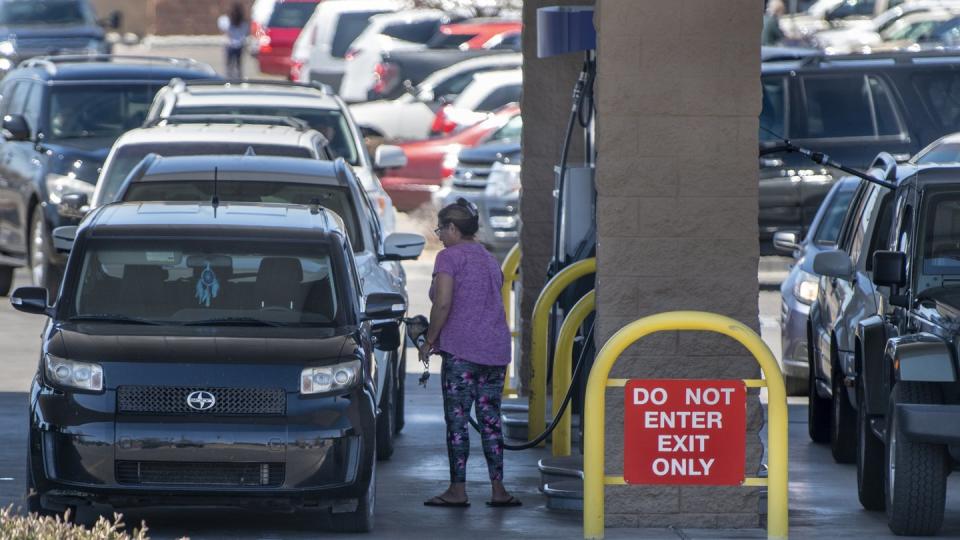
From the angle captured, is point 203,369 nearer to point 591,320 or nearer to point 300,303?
point 300,303

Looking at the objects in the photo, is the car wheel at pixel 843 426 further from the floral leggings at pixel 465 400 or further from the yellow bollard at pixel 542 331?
the floral leggings at pixel 465 400

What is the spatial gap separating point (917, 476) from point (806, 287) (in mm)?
4736

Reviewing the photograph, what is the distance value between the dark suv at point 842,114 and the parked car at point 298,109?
13.4 ft

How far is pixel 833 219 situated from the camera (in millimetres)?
15086

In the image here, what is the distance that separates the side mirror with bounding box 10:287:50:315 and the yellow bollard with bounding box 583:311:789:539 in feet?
8.70

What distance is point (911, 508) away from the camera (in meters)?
9.40

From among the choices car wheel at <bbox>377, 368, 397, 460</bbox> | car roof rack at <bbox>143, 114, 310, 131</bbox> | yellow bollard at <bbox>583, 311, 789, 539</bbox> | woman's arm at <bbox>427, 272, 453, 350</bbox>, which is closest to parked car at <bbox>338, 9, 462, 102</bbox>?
car roof rack at <bbox>143, 114, 310, 131</bbox>


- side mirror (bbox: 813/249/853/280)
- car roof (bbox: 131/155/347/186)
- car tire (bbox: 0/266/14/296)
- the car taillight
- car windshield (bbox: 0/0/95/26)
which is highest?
car windshield (bbox: 0/0/95/26)

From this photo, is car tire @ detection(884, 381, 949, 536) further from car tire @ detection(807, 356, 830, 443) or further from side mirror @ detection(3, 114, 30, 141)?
side mirror @ detection(3, 114, 30, 141)

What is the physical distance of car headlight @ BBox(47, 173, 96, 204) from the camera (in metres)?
17.7

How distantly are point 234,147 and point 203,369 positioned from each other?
5.84 m

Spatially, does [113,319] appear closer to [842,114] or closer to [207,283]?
[207,283]

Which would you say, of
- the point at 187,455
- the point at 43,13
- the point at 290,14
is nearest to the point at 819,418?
the point at 187,455

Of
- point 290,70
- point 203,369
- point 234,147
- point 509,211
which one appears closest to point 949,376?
point 203,369
